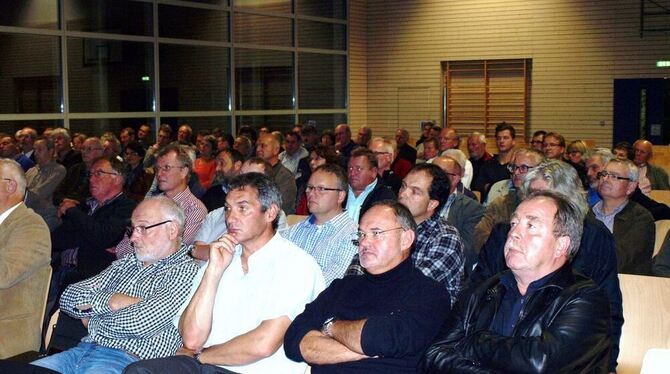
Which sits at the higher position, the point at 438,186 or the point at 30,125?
the point at 30,125

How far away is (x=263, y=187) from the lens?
12.0 ft

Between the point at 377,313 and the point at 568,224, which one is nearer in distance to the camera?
the point at 568,224

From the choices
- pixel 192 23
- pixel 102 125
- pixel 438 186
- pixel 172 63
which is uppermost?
pixel 192 23

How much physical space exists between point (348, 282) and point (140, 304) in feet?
3.07

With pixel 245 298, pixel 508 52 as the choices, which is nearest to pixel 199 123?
pixel 508 52

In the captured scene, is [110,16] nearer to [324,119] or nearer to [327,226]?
[324,119]

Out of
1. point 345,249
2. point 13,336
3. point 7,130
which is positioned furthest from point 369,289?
point 7,130

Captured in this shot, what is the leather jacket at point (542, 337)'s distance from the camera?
106 inches

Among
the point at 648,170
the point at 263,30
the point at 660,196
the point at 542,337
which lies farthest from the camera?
the point at 263,30

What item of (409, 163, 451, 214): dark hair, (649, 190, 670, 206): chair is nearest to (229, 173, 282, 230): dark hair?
(409, 163, 451, 214): dark hair

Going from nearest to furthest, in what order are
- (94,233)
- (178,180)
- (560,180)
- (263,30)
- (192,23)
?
1. (560,180)
2. (94,233)
3. (178,180)
4. (192,23)
5. (263,30)

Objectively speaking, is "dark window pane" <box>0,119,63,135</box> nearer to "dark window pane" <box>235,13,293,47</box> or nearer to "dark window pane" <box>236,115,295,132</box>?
"dark window pane" <box>236,115,295,132</box>

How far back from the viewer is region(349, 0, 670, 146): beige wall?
14289 mm

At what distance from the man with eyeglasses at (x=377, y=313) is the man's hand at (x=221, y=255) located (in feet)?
1.21
